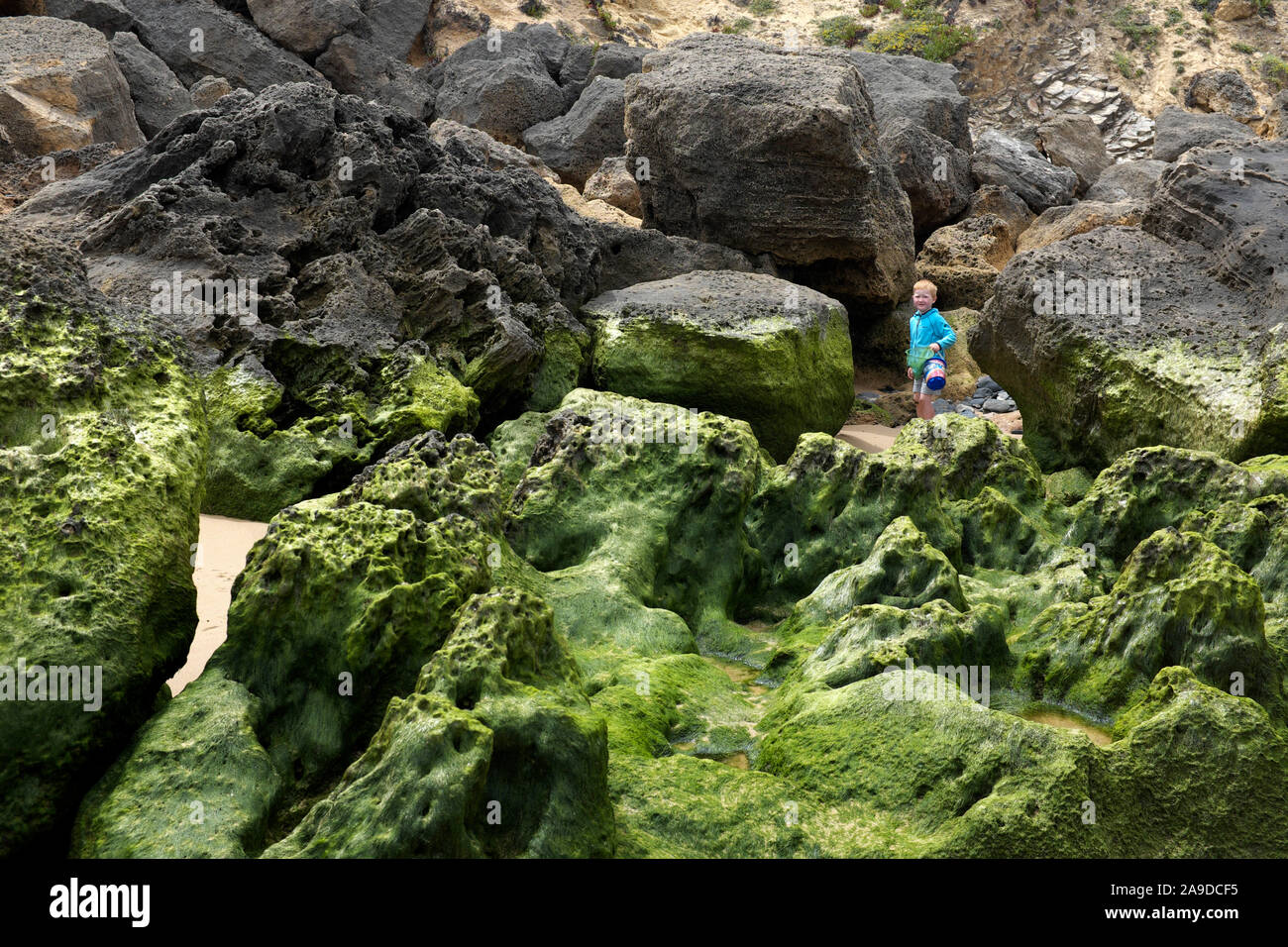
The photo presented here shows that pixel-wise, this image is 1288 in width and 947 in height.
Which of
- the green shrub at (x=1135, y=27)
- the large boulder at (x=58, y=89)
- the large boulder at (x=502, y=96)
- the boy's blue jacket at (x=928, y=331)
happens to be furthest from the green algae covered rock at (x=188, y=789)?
the green shrub at (x=1135, y=27)

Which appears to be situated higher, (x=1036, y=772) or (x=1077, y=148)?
(x=1077, y=148)

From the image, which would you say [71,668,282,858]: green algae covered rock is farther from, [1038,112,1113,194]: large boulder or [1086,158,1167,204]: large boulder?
[1038,112,1113,194]: large boulder

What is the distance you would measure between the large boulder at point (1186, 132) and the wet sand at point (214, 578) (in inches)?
743

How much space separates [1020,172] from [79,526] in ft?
56.4

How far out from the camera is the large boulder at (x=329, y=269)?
24.9 feet

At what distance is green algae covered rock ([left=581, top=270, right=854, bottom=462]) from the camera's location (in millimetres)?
9391

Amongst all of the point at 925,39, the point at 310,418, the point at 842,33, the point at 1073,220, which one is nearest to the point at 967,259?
the point at 1073,220

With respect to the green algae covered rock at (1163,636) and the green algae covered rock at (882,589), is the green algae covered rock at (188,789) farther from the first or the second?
the green algae covered rock at (1163,636)

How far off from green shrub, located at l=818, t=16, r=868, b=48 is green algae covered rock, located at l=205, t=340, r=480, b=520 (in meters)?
23.4

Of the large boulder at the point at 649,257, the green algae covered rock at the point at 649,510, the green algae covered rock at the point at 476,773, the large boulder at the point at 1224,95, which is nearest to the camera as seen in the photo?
the green algae covered rock at the point at 476,773

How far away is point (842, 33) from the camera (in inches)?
1132

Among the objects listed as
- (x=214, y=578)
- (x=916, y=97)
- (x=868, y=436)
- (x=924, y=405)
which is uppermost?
(x=916, y=97)

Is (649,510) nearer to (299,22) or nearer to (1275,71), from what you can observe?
(299,22)
